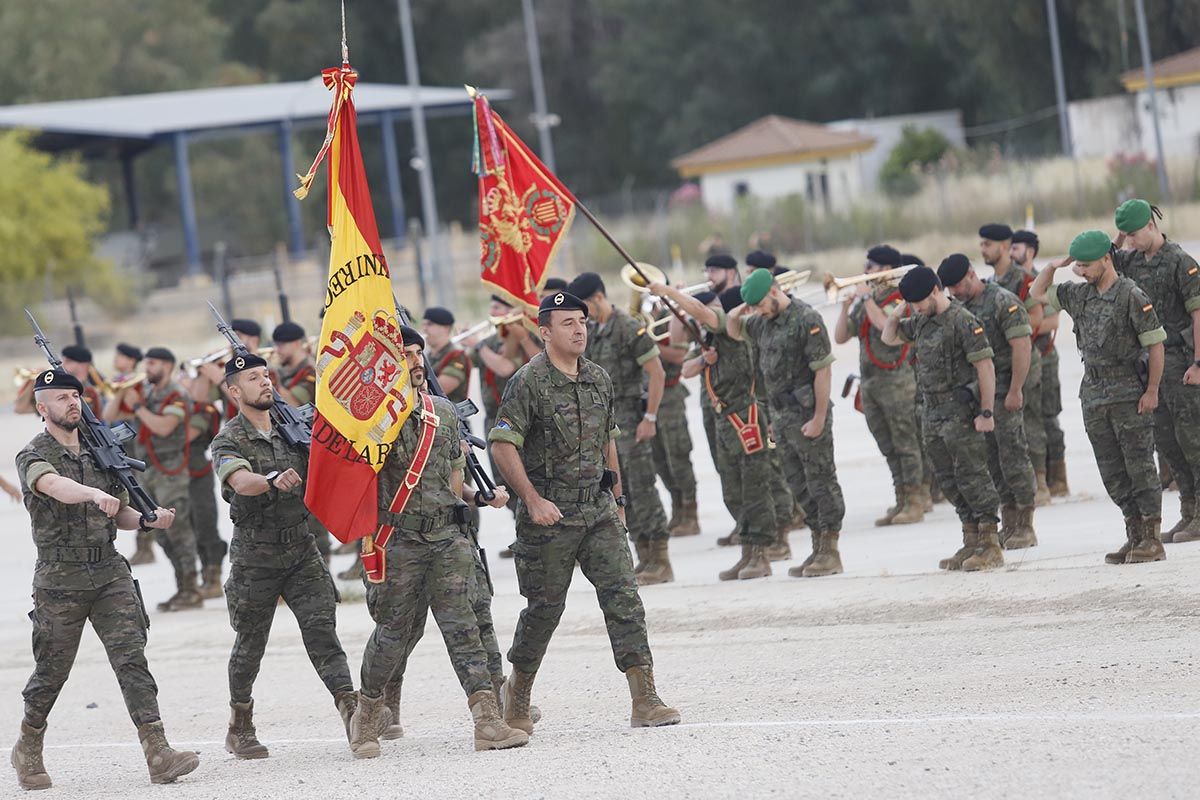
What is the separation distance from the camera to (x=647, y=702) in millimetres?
9023

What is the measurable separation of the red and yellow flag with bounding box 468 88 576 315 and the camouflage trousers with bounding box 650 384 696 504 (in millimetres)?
2379

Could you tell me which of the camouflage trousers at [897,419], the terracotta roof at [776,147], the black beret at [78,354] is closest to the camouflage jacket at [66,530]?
the black beret at [78,354]

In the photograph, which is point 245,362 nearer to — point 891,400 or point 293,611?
point 293,611

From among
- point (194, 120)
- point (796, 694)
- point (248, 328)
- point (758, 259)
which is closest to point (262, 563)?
point (796, 694)

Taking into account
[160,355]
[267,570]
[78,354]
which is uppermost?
[78,354]

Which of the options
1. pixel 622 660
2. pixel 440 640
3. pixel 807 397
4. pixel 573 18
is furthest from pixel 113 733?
pixel 573 18

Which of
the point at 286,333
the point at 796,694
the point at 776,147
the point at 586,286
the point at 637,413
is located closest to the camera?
the point at 796,694

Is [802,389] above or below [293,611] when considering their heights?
above

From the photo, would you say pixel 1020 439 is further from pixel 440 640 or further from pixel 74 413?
pixel 74 413

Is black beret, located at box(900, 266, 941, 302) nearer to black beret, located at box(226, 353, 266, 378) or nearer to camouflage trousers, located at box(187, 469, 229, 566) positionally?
black beret, located at box(226, 353, 266, 378)

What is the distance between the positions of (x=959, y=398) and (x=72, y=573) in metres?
5.79

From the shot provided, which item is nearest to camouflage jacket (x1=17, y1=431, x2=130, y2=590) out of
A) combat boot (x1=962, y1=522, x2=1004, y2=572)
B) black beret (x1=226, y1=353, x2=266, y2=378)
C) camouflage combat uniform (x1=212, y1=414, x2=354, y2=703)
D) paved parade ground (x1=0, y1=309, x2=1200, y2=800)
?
camouflage combat uniform (x1=212, y1=414, x2=354, y2=703)

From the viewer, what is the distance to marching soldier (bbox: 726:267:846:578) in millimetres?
12703

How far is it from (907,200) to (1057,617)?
28332mm
